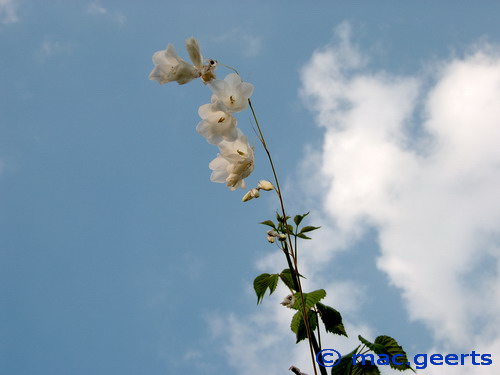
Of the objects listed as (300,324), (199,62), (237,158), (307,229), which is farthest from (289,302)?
(199,62)

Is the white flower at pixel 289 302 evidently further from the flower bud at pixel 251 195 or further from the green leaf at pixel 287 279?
the flower bud at pixel 251 195

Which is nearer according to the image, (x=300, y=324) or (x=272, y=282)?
(x=300, y=324)

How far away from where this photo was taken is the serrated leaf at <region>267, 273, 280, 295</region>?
1.55 meters

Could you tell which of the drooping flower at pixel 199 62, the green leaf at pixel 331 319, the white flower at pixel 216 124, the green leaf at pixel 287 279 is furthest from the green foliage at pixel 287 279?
the drooping flower at pixel 199 62

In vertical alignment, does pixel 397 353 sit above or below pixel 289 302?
below

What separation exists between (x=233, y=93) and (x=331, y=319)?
2.57ft

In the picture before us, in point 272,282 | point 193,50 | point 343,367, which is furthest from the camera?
point 272,282

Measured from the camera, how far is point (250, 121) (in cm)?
129

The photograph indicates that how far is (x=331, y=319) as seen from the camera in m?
1.46

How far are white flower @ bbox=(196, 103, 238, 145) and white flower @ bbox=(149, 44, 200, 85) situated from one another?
10cm

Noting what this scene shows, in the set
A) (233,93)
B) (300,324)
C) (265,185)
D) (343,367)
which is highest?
(233,93)

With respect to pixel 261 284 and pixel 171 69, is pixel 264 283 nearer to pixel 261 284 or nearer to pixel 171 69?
pixel 261 284

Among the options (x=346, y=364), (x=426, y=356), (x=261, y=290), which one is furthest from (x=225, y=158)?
(x=426, y=356)

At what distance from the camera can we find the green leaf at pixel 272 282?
5.07 feet
